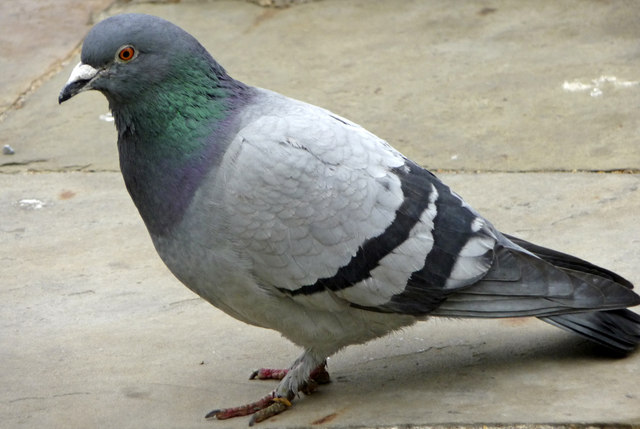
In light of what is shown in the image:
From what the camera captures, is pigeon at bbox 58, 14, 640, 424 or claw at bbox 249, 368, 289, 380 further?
claw at bbox 249, 368, 289, 380

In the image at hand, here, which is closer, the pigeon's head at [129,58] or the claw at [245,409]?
the pigeon's head at [129,58]

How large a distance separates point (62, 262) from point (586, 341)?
2683mm

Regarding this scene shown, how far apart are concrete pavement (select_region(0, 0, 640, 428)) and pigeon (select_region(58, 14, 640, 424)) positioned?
1.02 feet

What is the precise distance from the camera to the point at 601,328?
3902mm

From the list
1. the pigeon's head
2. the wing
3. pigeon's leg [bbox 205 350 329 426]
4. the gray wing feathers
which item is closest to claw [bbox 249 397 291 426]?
pigeon's leg [bbox 205 350 329 426]

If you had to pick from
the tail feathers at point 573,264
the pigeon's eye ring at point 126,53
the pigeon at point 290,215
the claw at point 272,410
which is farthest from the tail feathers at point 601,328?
the pigeon's eye ring at point 126,53

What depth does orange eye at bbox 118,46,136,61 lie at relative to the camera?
3672mm

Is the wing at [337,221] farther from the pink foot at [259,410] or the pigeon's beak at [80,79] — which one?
the pigeon's beak at [80,79]

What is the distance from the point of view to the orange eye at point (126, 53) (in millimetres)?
3672

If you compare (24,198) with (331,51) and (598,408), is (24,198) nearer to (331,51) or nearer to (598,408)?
(331,51)

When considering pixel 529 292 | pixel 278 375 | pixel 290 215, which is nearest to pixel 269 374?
pixel 278 375

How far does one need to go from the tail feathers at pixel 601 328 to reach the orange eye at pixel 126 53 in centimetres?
181

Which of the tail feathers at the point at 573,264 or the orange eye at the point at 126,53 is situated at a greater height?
the orange eye at the point at 126,53

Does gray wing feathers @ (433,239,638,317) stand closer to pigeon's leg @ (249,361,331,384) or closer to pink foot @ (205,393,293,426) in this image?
pigeon's leg @ (249,361,331,384)
